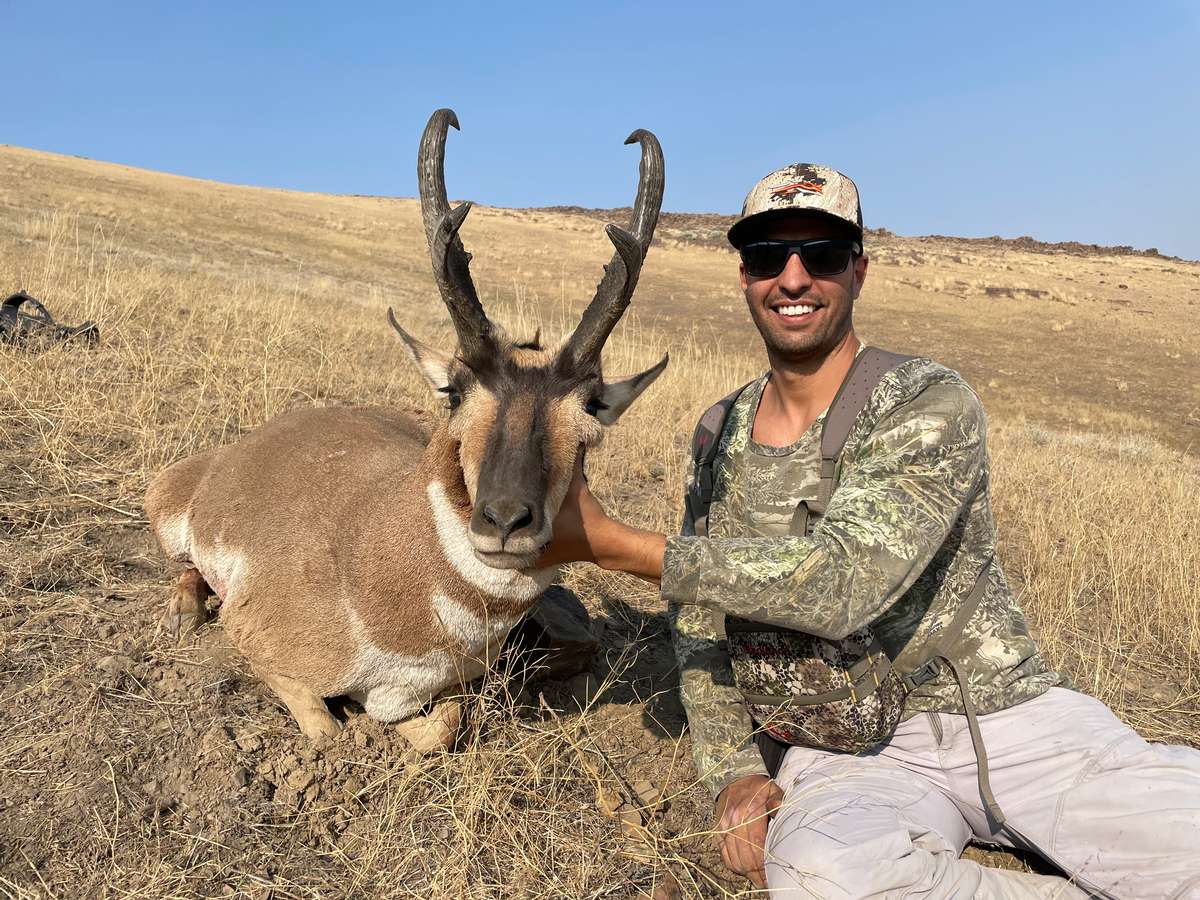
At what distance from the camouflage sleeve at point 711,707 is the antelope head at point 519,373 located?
1111 mm

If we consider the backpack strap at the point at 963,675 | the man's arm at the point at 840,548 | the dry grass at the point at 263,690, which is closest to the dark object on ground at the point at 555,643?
the dry grass at the point at 263,690

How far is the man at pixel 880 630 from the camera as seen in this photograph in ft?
10.0

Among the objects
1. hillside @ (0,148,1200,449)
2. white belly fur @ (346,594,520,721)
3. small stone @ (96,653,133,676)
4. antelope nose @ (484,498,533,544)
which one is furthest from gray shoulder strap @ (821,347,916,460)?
hillside @ (0,148,1200,449)

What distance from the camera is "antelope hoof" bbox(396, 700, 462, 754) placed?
13.5 feet

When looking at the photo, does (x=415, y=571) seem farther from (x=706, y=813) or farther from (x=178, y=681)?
(x=706, y=813)

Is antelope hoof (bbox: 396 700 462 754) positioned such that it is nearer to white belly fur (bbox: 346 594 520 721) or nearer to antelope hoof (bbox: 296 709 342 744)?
white belly fur (bbox: 346 594 520 721)

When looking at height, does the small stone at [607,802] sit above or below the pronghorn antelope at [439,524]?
below

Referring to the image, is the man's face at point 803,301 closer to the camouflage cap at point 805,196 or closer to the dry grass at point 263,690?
the camouflage cap at point 805,196

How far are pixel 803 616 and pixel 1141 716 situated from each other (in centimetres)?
345

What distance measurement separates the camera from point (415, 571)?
12.6ft

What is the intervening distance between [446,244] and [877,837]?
2958 millimetres

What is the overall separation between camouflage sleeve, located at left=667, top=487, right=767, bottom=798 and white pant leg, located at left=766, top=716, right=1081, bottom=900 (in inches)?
10.1

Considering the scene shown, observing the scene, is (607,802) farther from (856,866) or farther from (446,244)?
(446,244)

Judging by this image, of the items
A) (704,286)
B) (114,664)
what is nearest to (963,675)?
(114,664)
